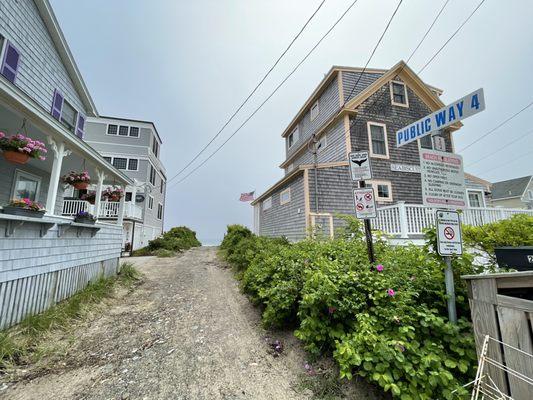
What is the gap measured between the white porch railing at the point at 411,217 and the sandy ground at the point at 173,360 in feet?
19.1

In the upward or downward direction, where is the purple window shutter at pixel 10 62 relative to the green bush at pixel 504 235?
upward

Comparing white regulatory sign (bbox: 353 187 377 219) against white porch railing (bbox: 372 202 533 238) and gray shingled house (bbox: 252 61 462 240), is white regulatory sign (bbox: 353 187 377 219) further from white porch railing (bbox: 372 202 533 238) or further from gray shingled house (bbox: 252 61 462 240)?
gray shingled house (bbox: 252 61 462 240)

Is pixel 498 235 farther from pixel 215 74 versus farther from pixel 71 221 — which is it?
pixel 215 74

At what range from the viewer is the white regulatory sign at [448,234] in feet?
7.42

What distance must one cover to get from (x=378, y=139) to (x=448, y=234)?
34.2ft

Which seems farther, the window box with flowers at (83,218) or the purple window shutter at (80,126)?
the purple window shutter at (80,126)

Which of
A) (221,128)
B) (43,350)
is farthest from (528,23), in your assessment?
(43,350)

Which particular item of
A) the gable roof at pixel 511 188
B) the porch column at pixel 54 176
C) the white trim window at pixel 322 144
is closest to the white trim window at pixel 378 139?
the white trim window at pixel 322 144

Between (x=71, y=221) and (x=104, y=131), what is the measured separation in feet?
54.4

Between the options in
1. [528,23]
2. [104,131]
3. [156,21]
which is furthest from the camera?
[104,131]

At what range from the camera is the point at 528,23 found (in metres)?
6.10

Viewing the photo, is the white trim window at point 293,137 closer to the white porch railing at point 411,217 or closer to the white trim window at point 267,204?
the white trim window at point 267,204

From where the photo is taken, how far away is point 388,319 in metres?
2.28

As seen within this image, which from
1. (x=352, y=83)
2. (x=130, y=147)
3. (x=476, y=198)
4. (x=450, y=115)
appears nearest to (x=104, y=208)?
(x=130, y=147)
